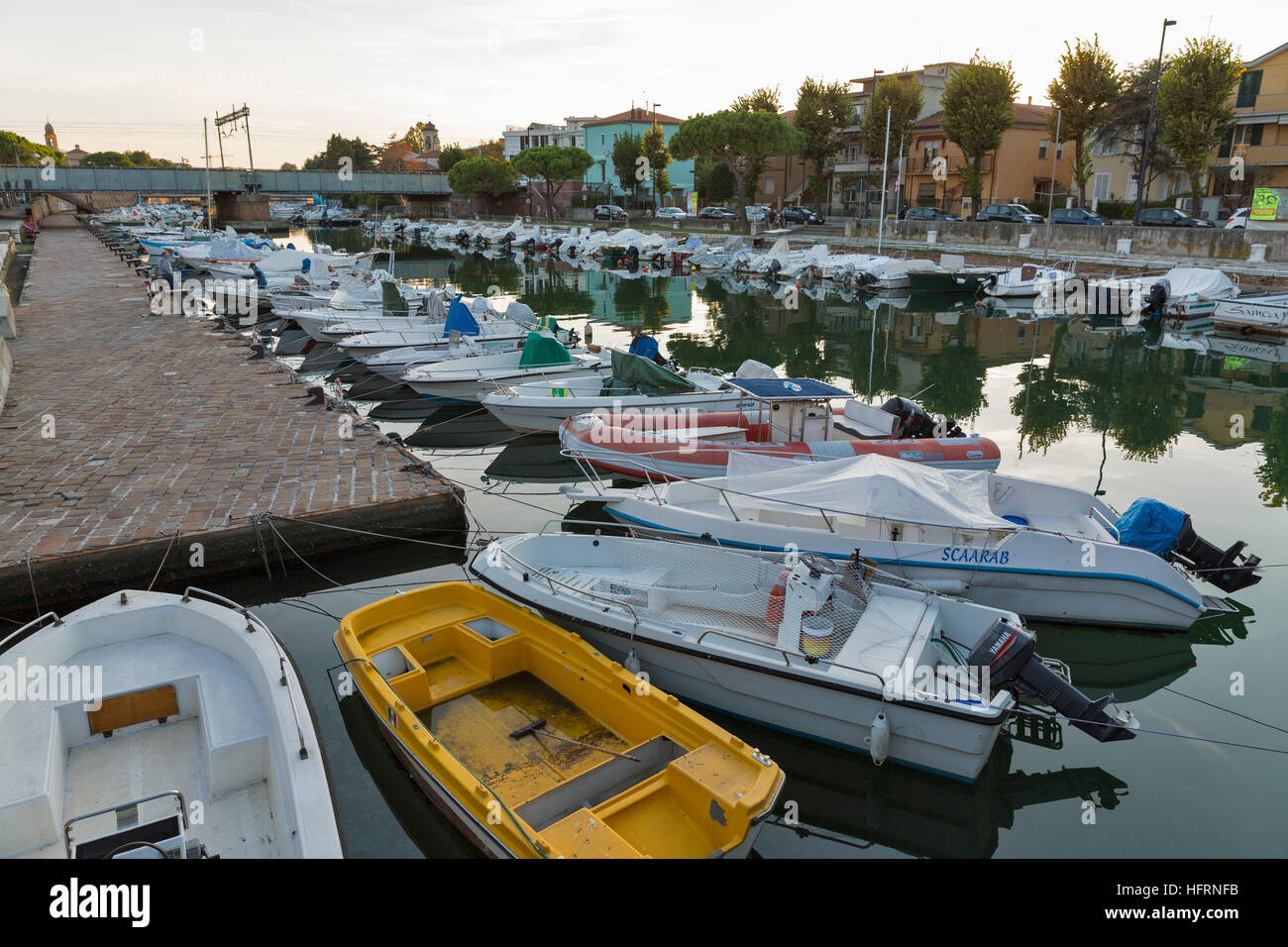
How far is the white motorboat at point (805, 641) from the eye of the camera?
22.3ft

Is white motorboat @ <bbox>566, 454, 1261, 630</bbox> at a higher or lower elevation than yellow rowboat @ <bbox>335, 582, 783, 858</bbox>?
higher

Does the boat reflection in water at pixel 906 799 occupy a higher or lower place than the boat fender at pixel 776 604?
lower

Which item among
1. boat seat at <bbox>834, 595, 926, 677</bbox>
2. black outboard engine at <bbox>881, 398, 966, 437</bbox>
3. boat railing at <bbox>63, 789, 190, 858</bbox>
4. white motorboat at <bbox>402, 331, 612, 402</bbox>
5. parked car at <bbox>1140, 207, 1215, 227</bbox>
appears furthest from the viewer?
parked car at <bbox>1140, 207, 1215, 227</bbox>

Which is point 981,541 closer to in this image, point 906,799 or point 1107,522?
point 1107,522

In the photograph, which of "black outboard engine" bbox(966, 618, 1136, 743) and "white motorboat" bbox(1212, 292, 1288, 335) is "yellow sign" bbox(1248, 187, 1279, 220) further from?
"black outboard engine" bbox(966, 618, 1136, 743)

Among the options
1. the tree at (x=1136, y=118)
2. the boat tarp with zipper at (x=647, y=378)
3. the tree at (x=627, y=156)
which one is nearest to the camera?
the boat tarp with zipper at (x=647, y=378)

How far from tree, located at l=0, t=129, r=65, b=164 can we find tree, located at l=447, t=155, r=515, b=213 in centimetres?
6388

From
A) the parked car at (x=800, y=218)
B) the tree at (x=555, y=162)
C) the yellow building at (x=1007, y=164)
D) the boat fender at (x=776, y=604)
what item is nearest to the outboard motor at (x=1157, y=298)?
the yellow building at (x=1007, y=164)

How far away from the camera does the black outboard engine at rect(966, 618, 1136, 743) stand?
688cm

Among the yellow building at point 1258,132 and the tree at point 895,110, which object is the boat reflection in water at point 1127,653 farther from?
the tree at point 895,110

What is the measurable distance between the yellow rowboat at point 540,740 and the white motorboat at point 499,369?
10404 millimetres

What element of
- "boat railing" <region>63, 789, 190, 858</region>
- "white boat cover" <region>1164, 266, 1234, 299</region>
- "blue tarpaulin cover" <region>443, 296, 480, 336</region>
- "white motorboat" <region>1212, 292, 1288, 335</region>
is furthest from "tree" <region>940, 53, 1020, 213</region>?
"boat railing" <region>63, 789, 190, 858</region>
